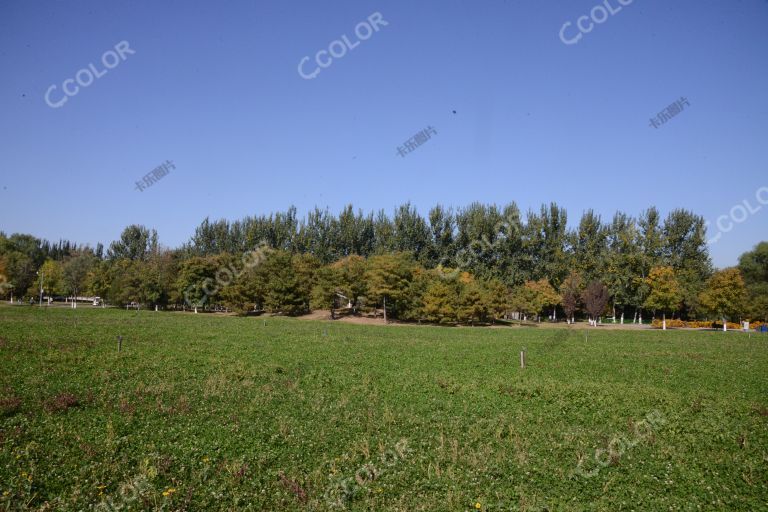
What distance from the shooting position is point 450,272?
75.3 meters

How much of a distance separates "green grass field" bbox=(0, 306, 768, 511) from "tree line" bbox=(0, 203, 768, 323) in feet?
149

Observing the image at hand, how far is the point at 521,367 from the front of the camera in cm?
2419

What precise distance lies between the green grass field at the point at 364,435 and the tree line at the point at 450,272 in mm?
45479

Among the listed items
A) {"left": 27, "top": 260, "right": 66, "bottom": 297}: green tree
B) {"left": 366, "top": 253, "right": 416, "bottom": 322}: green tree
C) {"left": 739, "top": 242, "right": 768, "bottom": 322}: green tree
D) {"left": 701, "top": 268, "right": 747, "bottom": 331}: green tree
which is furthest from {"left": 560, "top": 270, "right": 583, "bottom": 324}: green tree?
{"left": 27, "top": 260, "right": 66, "bottom": 297}: green tree

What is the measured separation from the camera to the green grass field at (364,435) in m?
9.89

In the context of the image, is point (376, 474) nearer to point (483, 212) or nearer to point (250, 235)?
point (483, 212)

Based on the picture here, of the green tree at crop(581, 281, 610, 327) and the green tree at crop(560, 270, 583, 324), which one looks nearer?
the green tree at crop(581, 281, 610, 327)

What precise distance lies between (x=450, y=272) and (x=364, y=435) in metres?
63.0

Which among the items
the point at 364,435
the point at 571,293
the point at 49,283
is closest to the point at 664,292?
the point at 571,293

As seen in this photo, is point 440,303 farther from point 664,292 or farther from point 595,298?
point 664,292

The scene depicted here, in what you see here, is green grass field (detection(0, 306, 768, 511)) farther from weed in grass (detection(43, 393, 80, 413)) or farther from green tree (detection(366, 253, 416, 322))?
green tree (detection(366, 253, 416, 322))

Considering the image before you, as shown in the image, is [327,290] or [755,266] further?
[755,266]

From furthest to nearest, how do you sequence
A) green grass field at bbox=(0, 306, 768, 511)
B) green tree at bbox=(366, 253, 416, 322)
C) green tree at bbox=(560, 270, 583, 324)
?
green tree at bbox=(560, 270, 583, 324)
green tree at bbox=(366, 253, 416, 322)
green grass field at bbox=(0, 306, 768, 511)

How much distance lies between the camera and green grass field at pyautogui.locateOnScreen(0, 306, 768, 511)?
9891mm
